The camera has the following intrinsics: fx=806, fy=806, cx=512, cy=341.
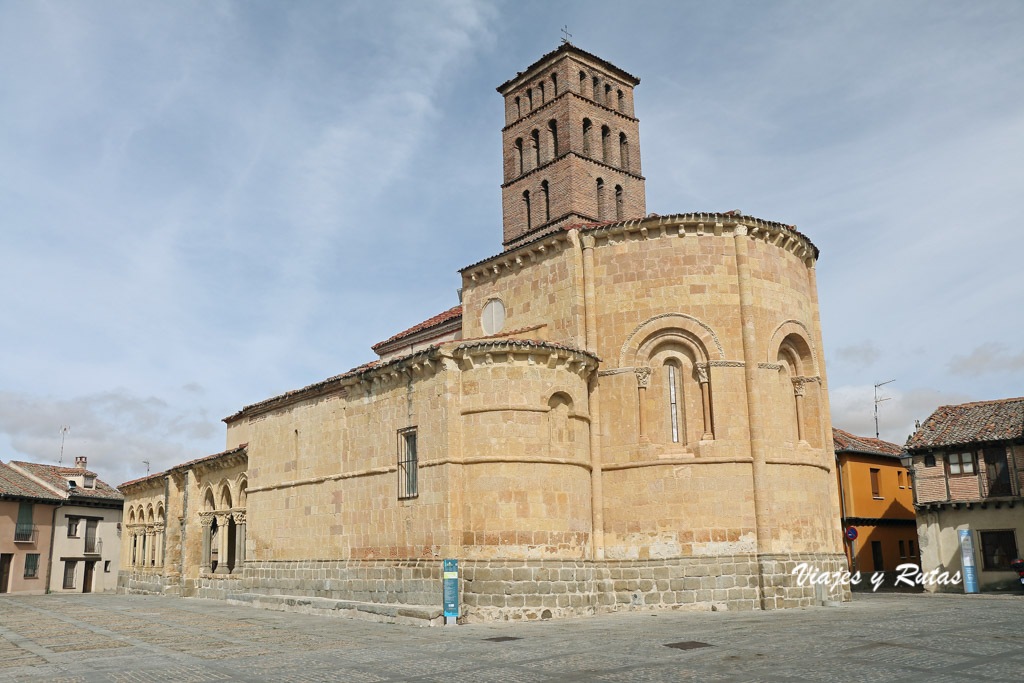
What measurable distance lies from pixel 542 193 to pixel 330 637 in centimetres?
2241

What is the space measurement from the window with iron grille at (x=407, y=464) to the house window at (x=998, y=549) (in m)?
21.5

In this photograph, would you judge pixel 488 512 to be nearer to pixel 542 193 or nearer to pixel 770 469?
pixel 770 469

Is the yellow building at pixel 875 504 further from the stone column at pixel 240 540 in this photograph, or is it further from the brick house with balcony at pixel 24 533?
the brick house with balcony at pixel 24 533

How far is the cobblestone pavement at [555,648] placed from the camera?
35.4ft

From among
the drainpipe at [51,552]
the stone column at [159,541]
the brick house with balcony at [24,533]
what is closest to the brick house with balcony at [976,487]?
the stone column at [159,541]

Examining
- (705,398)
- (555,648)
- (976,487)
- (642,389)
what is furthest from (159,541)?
(976,487)

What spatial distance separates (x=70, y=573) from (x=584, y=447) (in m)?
37.7

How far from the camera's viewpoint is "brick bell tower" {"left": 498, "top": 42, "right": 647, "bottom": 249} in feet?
109

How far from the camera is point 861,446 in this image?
37.8 m

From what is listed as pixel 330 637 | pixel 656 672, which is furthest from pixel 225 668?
pixel 656 672

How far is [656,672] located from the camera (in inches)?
423

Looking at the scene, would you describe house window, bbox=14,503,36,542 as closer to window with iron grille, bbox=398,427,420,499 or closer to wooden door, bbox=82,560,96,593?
wooden door, bbox=82,560,96,593

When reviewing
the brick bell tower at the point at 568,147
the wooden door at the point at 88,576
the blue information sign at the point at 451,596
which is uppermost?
the brick bell tower at the point at 568,147

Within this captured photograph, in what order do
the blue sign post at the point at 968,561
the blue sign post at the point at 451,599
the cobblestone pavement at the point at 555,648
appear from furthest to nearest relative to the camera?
the blue sign post at the point at 968,561, the blue sign post at the point at 451,599, the cobblestone pavement at the point at 555,648
